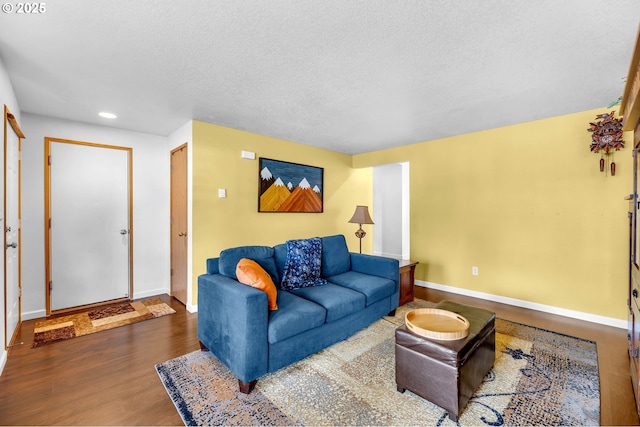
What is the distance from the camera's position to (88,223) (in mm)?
3441

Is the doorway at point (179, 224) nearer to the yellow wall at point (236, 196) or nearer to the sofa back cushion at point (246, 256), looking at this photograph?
the yellow wall at point (236, 196)

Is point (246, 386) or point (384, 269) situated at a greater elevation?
point (384, 269)

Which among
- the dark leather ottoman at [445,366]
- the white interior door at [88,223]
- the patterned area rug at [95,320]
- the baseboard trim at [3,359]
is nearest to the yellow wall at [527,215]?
the dark leather ottoman at [445,366]

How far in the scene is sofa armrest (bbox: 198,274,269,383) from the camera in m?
1.76

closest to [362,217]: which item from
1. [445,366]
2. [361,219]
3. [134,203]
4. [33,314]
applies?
[361,219]

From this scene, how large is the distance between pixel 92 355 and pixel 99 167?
2353mm

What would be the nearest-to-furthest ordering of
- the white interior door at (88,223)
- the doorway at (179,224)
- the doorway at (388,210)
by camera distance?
the white interior door at (88,223)
the doorway at (179,224)
the doorway at (388,210)

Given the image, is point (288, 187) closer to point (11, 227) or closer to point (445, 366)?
point (11, 227)

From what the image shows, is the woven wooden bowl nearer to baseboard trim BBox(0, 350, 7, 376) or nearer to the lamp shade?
the lamp shade

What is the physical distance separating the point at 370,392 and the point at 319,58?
236cm

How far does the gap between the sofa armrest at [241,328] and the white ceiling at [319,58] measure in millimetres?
1695

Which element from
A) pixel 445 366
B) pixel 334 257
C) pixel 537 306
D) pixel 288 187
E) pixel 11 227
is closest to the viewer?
pixel 445 366

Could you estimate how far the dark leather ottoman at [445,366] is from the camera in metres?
1.54

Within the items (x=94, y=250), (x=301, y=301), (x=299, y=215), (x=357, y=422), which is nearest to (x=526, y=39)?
(x=301, y=301)
